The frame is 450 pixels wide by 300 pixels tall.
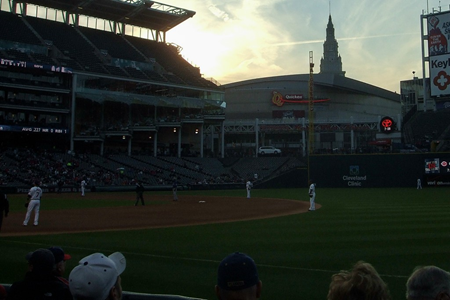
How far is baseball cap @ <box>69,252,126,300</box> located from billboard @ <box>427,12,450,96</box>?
64.3 metres

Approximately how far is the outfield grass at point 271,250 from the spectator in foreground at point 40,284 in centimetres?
397

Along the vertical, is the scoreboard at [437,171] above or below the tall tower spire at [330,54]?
below

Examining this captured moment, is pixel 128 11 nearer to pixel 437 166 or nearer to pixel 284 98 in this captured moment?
pixel 284 98

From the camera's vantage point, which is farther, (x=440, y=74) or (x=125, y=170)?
(x=440, y=74)

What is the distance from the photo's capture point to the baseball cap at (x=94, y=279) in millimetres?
3357

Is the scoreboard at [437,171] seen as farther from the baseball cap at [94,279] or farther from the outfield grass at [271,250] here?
the baseball cap at [94,279]

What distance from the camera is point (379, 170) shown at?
53.8 m

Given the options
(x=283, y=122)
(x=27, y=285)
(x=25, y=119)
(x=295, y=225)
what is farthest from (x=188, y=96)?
(x=27, y=285)

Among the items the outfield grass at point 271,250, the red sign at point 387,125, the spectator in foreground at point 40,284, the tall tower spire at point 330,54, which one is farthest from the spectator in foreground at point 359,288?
the tall tower spire at point 330,54


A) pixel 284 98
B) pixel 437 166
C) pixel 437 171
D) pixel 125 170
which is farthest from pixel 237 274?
pixel 284 98

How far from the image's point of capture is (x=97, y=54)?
68.4 meters

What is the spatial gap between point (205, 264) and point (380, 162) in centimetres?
4693

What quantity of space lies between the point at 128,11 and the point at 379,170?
152 ft

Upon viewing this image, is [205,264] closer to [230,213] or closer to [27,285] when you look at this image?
[27,285]
